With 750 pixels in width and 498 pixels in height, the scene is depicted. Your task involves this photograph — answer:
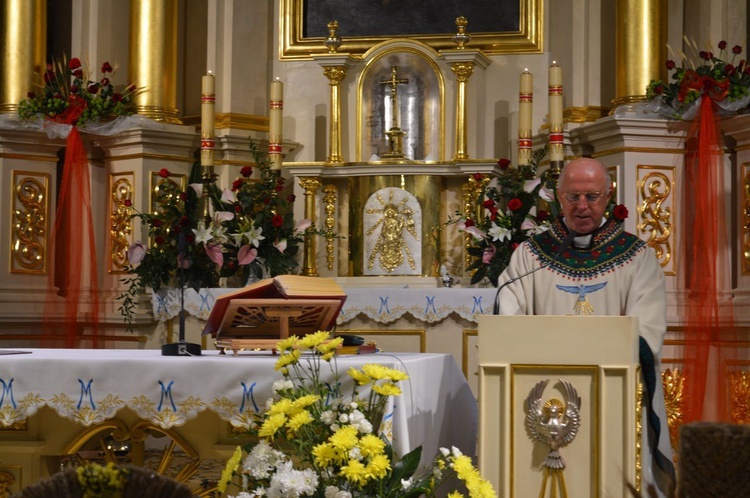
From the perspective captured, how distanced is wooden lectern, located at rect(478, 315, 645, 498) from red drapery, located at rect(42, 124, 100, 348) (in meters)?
5.23

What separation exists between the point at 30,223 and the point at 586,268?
5277mm

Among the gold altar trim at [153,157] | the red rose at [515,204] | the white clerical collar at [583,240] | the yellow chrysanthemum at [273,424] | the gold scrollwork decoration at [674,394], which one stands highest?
the gold altar trim at [153,157]

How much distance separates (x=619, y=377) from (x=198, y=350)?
152cm

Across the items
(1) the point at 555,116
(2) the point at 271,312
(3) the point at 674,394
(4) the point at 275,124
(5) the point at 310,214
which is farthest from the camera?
(5) the point at 310,214

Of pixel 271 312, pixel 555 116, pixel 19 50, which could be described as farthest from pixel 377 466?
pixel 19 50

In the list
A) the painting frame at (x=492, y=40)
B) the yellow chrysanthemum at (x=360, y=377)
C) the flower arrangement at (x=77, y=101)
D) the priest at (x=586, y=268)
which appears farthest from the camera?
the painting frame at (x=492, y=40)

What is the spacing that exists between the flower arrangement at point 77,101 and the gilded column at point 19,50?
0.67ft

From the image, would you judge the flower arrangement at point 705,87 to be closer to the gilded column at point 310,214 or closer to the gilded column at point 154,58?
the gilded column at point 310,214

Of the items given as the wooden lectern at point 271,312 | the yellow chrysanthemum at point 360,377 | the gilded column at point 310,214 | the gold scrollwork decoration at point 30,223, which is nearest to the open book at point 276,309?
the wooden lectern at point 271,312

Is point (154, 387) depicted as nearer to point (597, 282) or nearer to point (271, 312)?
point (271, 312)

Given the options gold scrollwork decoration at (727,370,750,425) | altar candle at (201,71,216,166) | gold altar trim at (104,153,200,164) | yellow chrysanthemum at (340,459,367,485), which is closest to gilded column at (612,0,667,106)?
gold scrollwork decoration at (727,370,750,425)

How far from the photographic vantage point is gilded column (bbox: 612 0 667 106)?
828cm

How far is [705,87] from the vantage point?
754cm

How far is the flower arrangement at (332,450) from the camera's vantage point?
127 inches
